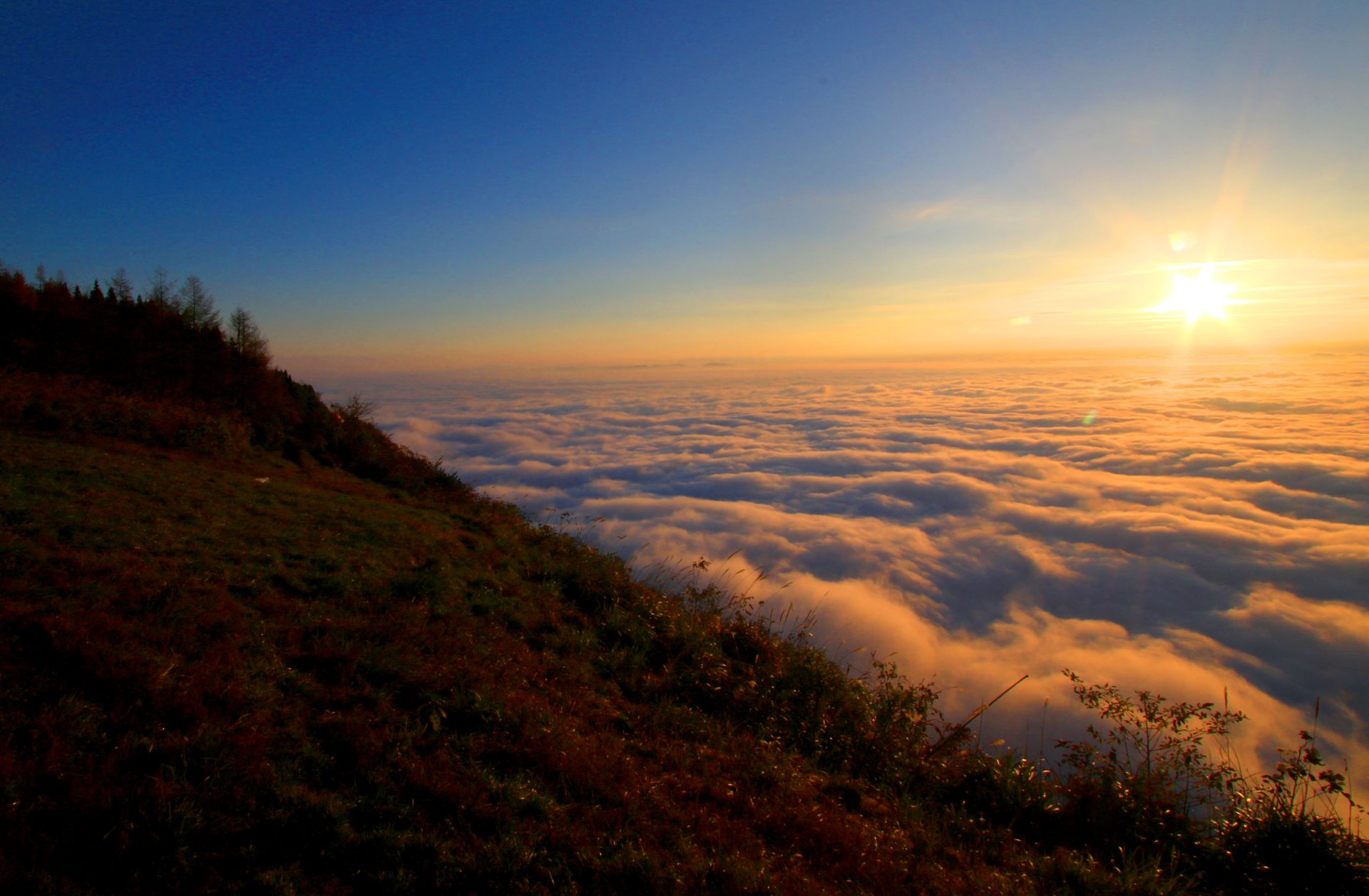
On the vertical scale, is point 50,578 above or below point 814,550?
above

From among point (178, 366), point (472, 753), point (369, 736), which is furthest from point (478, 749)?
point (178, 366)

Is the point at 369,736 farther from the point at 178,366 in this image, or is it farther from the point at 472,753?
the point at 178,366

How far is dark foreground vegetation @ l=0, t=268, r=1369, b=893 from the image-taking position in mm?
3367

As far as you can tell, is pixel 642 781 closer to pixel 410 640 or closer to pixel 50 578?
pixel 410 640

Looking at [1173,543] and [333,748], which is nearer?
[333,748]

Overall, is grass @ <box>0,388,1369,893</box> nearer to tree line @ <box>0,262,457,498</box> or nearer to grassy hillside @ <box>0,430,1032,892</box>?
grassy hillside @ <box>0,430,1032,892</box>

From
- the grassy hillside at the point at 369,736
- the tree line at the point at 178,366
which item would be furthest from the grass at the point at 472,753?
the tree line at the point at 178,366

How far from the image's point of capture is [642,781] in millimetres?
4676

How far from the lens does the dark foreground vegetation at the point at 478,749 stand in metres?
3.37

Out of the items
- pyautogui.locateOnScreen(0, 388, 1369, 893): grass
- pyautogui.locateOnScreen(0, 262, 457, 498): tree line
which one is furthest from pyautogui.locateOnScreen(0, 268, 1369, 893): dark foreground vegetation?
pyautogui.locateOnScreen(0, 262, 457, 498): tree line

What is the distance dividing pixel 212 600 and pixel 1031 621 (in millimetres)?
33585

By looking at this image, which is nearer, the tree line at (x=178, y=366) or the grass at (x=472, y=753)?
the grass at (x=472, y=753)

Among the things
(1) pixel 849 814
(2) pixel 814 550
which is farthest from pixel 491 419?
(1) pixel 849 814

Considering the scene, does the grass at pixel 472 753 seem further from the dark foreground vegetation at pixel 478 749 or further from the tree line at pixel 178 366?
the tree line at pixel 178 366
